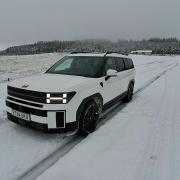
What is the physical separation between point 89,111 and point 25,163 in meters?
1.74

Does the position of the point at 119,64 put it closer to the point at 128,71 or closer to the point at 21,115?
the point at 128,71

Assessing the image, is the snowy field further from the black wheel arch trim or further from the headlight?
the headlight

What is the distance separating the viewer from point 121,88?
6.93m

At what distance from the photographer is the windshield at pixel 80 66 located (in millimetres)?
5437

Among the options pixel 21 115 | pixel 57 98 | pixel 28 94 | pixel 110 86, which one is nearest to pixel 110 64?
pixel 110 86

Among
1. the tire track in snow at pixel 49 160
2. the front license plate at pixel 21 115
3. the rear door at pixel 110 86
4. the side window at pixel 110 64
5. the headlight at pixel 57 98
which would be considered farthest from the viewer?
the side window at pixel 110 64

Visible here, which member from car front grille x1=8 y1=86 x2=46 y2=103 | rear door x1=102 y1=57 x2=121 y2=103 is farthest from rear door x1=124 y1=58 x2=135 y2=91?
car front grille x1=8 y1=86 x2=46 y2=103

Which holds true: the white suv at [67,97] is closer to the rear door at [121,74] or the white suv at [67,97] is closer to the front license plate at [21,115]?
the front license plate at [21,115]

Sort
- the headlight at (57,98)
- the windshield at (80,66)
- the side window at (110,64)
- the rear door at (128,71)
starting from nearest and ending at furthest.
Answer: the headlight at (57,98)
the windshield at (80,66)
the side window at (110,64)
the rear door at (128,71)

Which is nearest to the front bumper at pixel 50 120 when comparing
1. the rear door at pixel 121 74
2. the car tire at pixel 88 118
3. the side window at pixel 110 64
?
the car tire at pixel 88 118

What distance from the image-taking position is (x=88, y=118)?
4.92m

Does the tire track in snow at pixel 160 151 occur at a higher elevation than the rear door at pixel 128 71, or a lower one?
lower

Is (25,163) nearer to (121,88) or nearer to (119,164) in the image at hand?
(119,164)

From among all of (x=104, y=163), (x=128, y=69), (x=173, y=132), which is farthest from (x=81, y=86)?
(x=128, y=69)
